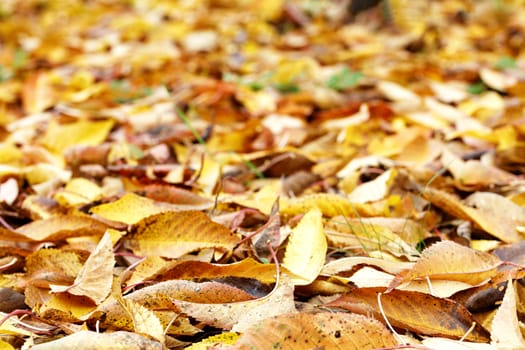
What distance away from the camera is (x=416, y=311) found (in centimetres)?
81

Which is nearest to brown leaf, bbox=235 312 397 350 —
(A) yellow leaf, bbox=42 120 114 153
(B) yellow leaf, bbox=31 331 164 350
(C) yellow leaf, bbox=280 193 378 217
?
(B) yellow leaf, bbox=31 331 164 350

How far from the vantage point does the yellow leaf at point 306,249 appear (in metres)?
0.90

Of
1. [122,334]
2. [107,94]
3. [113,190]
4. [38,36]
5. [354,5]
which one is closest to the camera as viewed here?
[122,334]

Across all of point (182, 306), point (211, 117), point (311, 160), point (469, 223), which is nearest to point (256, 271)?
point (182, 306)

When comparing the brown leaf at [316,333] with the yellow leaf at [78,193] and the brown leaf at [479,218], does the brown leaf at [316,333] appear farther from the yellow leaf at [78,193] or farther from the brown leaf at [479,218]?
the yellow leaf at [78,193]

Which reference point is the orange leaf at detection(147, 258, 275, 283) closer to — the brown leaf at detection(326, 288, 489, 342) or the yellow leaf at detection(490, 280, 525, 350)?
the brown leaf at detection(326, 288, 489, 342)

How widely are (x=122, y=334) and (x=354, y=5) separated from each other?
263cm

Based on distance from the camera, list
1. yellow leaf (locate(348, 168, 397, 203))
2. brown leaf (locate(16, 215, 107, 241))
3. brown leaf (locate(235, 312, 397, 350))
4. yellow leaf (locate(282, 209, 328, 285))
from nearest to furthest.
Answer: brown leaf (locate(235, 312, 397, 350)), yellow leaf (locate(282, 209, 328, 285)), brown leaf (locate(16, 215, 107, 241)), yellow leaf (locate(348, 168, 397, 203))

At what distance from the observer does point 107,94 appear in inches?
77.7

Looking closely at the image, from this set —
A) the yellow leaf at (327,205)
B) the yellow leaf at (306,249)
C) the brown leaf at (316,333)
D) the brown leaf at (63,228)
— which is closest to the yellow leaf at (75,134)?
the brown leaf at (63,228)

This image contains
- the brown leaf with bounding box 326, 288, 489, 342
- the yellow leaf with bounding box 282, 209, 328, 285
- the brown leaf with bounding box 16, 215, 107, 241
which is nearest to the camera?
the brown leaf with bounding box 326, 288, 489, 342

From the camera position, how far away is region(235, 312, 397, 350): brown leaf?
687 millimetres

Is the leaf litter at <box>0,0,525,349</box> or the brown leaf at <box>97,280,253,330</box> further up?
the brown leaf at <box>97,280,253,330</box>

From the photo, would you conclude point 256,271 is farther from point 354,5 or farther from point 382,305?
point 354,5
